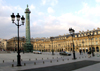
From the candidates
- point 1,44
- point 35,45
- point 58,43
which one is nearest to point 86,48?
point 58,43

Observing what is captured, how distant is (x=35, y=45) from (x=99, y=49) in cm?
7240

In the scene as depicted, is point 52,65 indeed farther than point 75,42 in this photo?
No

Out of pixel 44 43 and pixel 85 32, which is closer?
pixel 85 32

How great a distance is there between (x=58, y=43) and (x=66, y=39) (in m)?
12.7

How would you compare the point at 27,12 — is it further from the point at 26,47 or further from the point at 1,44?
the point at 1,44

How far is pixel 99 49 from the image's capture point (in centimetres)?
7788

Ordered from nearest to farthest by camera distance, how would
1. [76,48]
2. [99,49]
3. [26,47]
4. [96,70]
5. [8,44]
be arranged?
[96,70]
[26,47]
[99,49]
[76,48]
[8,44]

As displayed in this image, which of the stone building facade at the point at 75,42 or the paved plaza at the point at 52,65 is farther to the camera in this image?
the stone building facade at the point at 75,42

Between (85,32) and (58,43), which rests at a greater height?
(85,32)

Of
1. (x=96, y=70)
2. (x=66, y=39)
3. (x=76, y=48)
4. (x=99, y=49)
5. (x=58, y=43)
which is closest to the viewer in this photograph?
(x=96, y=70)

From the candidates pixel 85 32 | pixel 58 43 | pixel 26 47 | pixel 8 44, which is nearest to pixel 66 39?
pixel 58 43

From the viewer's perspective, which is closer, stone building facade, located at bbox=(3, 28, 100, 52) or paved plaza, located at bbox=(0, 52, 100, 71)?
paved plaza, located at bbox=(0, 52, 100, 71)

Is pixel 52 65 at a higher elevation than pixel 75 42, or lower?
lower

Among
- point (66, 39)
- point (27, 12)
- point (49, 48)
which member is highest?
point (27, 12)
